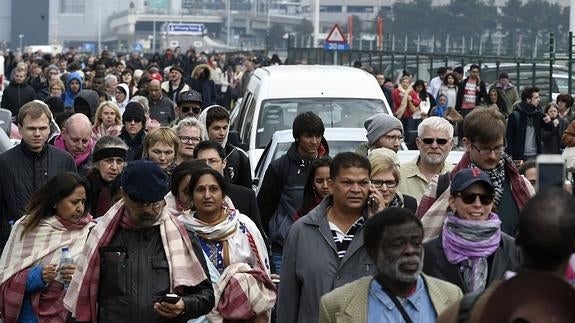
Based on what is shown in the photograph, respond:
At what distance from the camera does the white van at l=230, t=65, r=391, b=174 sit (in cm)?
1695

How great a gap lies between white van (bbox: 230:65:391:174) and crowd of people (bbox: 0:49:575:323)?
4598 millimetres

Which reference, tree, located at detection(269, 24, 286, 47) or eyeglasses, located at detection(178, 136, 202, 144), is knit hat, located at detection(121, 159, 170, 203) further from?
tree, located at detection(269, 24, 286, 47)

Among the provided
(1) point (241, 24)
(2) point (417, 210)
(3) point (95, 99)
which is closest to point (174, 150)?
(2) point (417, 210)

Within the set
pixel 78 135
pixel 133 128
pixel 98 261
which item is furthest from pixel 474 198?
pixel 133 128

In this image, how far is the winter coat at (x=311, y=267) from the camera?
296 inches

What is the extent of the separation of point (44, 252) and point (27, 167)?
8.60ft

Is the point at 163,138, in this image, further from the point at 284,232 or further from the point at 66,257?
the point at 66,257

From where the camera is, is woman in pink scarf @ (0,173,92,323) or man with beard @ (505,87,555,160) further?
man with beard @ (505,87,555,160)

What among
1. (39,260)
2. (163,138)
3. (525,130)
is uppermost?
(163,138)

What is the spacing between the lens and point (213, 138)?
13.0 m

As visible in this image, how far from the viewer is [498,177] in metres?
8.18

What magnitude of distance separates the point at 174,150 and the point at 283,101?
19.2 feet

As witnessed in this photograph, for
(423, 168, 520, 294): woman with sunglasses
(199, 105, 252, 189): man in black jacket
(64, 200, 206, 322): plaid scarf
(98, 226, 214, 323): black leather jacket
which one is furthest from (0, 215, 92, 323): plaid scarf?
(199, 105, 252, 189): man in black jacket

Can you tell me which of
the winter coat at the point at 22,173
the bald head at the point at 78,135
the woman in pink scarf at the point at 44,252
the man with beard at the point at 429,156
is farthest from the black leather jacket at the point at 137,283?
the bald head at the point at 78,135
